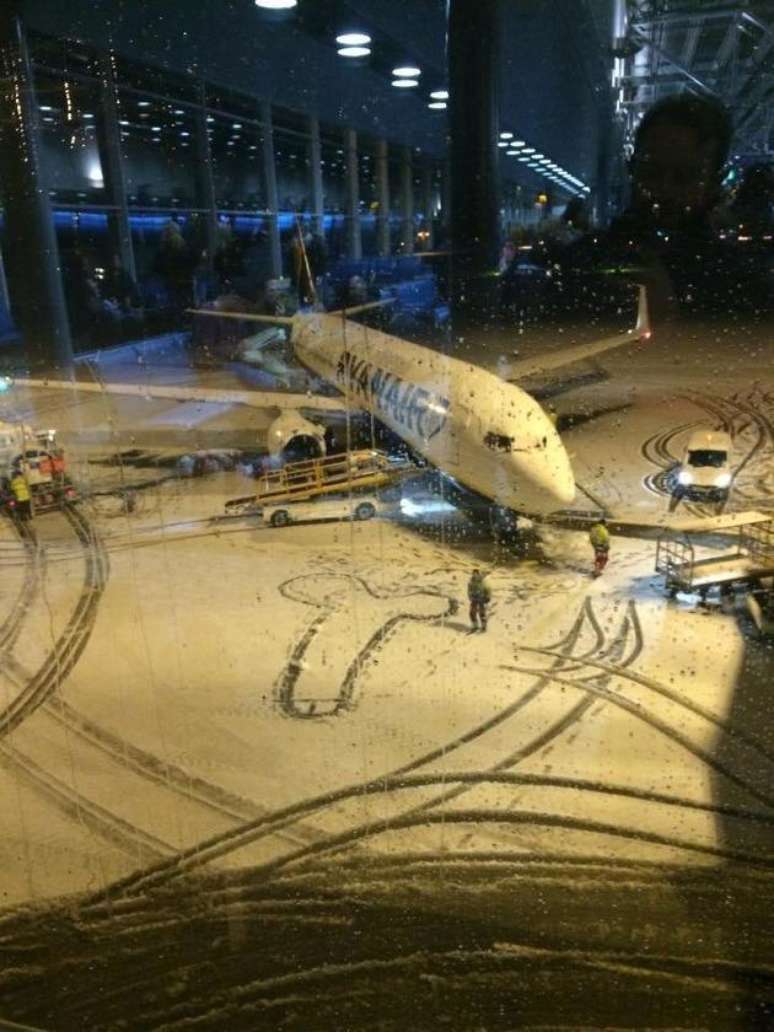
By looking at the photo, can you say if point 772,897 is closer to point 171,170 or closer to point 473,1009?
point 473,1009

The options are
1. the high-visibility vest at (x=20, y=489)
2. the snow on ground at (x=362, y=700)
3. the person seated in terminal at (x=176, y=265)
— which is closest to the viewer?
the snow on ground at (x=362, y=700)

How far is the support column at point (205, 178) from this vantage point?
6.02m

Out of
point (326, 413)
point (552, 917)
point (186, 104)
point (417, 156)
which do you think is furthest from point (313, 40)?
point (326, 413)

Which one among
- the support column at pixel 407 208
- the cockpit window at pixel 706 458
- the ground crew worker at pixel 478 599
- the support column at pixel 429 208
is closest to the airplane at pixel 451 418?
the ground crew worker at pixel 478 599

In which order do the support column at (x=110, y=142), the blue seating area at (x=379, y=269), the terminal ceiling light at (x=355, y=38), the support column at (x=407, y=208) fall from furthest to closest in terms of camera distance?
the blue seating area at (x=379, y=269)
the support column at (x=407, y=208)
the support column at (x=110, y=142)
the terminal ceiling light at (x=355, y=38)

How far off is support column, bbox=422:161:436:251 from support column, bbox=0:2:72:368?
2982mm

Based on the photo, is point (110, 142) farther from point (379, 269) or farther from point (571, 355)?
point (571, 355)

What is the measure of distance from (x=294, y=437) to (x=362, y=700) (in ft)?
19.2

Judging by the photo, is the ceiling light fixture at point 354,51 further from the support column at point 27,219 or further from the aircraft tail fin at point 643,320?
the aircraft tail fin at point 643,320

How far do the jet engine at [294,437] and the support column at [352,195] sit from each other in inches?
124

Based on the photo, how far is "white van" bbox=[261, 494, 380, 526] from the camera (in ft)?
27.4

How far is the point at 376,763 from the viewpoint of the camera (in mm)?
4238

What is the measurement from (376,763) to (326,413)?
819 centimetres

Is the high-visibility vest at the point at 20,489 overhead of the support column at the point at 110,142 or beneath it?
beneath
